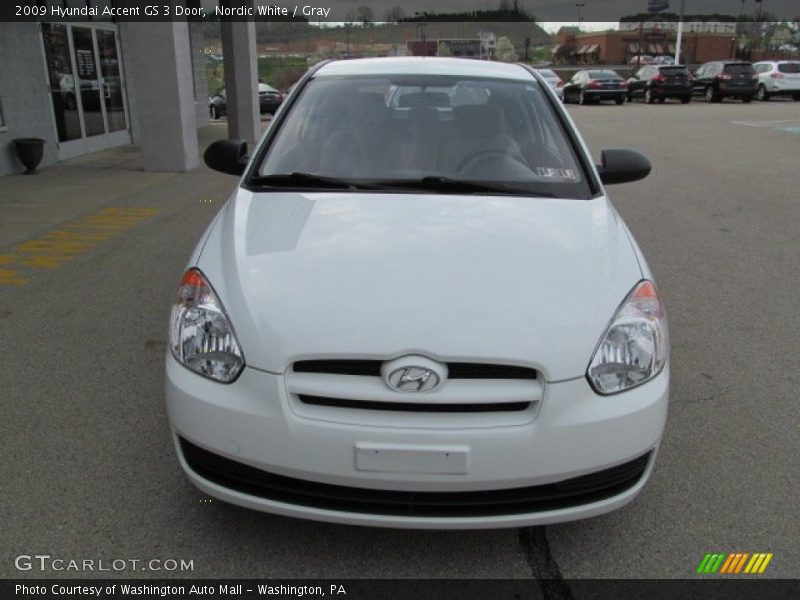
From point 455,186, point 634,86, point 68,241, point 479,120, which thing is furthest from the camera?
point 634,86

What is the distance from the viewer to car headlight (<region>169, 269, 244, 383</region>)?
2.27 metres

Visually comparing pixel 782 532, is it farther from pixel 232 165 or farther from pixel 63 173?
pixel 63 173

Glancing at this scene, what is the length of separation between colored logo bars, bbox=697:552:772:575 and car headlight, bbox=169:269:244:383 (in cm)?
175

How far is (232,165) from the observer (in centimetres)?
384

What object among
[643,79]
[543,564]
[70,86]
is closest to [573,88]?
[643,79]

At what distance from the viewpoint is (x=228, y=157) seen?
3.83m

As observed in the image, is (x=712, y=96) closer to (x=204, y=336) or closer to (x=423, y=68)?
(x=423, y=68)

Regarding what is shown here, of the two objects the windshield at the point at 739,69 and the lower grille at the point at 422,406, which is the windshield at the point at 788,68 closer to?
the windshield at the point at 739,69

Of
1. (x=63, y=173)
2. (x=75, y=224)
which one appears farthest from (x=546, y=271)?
(x=63, y=173)

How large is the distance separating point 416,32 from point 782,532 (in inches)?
2078

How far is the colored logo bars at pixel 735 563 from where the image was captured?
244 cm

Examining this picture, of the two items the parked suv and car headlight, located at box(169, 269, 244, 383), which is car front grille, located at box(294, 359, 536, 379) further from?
the parked suv

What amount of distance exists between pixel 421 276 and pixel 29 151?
33.4ft

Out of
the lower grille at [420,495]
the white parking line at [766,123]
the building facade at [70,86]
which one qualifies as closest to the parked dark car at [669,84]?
the white parking line at [766,123]
